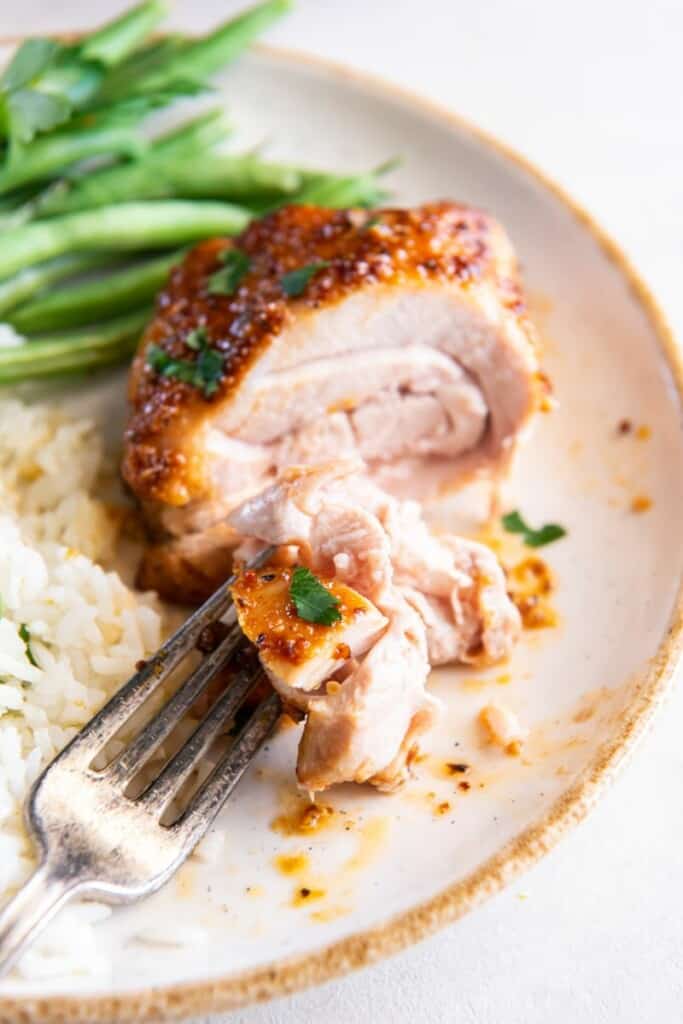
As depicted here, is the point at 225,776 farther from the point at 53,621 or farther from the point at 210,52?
the point at 210,52

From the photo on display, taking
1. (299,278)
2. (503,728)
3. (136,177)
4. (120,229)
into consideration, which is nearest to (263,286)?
(299,278)

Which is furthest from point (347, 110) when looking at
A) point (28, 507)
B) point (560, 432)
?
point (28, 507)

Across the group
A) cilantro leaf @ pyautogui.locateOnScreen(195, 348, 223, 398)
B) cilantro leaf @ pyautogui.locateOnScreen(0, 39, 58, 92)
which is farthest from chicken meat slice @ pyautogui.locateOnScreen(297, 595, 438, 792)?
cilantro leaf @ pyautogui.locateOnScreen(0, 39, 58, 92)

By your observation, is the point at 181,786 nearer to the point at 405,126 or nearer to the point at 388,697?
the point at 388,697

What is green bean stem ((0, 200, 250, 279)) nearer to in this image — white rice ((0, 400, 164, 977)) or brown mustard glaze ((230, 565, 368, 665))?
white rice ((0, 400, 164, 977))

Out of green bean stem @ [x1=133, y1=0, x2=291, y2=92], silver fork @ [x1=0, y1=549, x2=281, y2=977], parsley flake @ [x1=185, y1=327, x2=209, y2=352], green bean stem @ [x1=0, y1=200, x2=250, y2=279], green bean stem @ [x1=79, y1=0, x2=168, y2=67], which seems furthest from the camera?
green bean stem @ [x1=133, y1=0, x2=291, y2=92]

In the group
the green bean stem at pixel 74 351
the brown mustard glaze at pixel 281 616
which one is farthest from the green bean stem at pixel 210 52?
the brown mustard glaze at pixel 281 616
